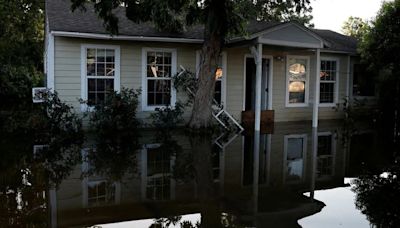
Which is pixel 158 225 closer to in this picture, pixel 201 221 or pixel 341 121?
pixel 201 221

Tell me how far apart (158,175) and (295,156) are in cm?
329

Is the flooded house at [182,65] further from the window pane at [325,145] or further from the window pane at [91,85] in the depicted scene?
the window pane at [325,145]

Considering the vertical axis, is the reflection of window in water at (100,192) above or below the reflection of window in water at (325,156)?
below

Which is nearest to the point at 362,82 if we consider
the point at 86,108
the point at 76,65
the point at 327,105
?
the point at 327,105

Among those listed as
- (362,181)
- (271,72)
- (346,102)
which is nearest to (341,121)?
(346,102)

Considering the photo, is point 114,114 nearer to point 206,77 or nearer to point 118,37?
point 118,37

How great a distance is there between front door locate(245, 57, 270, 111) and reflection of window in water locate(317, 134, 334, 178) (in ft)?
10.2

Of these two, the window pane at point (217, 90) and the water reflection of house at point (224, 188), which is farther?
the window pane at point (217, 90)

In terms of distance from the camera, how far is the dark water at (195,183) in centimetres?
436

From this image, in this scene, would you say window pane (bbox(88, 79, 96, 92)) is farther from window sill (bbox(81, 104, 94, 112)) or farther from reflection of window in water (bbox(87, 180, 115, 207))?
reflection of window in water (bbox(87, 180, 115, 207))

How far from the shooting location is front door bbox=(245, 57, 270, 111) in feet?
43.5

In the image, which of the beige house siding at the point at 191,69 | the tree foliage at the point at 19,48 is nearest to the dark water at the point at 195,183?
the beige house siding at the point at 191,69

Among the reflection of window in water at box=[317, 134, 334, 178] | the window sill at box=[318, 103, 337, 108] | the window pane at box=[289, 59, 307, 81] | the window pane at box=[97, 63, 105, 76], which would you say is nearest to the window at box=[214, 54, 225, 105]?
the window pane at box=[289, 59, 307, 81]

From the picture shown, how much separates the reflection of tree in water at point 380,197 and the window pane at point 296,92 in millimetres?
7196
